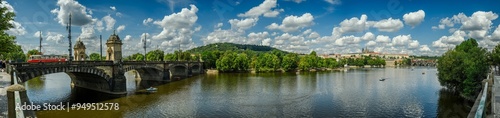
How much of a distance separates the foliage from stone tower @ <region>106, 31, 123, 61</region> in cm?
5482

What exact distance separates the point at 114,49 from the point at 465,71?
5605cm

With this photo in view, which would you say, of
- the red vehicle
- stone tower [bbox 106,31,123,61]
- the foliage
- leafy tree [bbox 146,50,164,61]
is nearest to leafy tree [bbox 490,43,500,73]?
the foliage

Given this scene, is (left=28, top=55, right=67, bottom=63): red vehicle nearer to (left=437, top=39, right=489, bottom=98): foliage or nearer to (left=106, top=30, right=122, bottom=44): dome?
(left=106, top=30, right=122, bottom=44): dome

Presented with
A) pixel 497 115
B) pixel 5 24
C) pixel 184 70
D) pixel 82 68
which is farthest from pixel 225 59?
pixel 497 115

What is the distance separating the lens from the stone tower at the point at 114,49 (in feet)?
178

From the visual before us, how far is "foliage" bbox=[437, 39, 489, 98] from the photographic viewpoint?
42.1m

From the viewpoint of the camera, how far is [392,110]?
37.4m

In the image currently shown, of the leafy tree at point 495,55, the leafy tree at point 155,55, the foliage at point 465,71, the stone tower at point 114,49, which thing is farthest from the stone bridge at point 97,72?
the leafy tree at point 155,55

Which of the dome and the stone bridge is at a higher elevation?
the dome

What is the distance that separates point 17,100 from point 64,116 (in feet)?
81.5

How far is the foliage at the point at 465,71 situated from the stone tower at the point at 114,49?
180 ft

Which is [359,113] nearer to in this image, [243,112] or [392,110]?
[392,110]

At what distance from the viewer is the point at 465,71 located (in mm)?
44656

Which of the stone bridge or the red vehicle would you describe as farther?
the red vehicle
